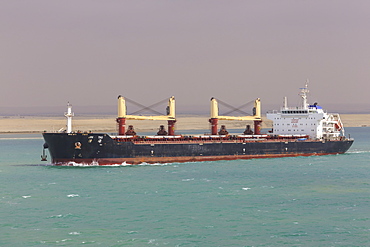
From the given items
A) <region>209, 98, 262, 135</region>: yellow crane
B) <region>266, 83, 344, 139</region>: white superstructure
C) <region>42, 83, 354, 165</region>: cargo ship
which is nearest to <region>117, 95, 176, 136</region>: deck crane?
<region>42, 83, 354, 165</region>: cargo ship

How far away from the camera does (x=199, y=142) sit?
2406 inches

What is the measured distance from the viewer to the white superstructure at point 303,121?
73.1 m

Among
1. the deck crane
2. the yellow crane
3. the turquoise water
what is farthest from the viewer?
the yellow crane

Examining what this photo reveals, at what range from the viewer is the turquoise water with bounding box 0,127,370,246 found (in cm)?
2605

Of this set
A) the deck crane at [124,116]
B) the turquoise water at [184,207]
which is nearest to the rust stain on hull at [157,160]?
the turquoise water at [184,207]

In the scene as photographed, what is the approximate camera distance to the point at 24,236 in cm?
2638

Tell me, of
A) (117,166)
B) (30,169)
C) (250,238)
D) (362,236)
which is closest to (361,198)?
(362,236)

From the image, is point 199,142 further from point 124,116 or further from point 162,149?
point 124,116

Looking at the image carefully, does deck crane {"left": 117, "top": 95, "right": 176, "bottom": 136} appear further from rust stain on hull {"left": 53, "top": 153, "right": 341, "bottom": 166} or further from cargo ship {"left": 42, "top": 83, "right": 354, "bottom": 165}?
rust stain on hull {"left": 53, "top": 153, "right": 341, "bottom": 166}

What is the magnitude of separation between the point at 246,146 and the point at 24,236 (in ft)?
134

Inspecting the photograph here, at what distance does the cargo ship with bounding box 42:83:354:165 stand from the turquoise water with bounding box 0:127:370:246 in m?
2.85

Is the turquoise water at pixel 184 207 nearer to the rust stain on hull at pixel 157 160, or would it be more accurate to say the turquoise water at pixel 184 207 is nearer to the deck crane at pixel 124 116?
the rust stain on hull at pixel 157 160

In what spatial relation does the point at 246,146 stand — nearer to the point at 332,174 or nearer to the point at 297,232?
the point at 332,174

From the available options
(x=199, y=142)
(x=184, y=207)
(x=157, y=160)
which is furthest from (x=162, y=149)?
(x=184, y=207)
